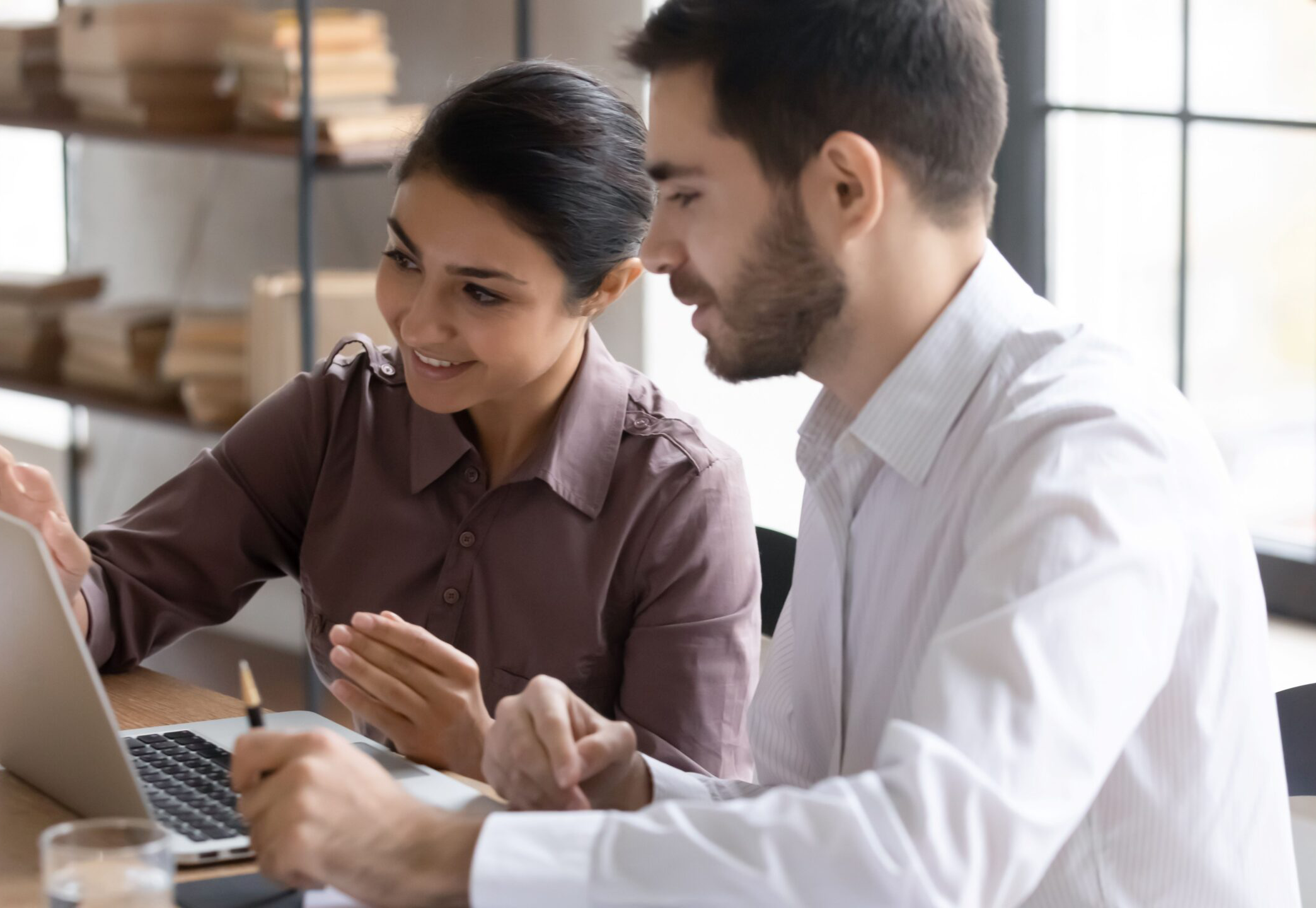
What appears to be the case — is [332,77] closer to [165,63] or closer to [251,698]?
[165,63]

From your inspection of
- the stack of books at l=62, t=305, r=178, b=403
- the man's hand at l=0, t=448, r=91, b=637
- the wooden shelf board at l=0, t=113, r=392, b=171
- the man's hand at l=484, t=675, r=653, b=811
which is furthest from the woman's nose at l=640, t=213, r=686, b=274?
the stack of books at l=62, t=305, r=178, b=403

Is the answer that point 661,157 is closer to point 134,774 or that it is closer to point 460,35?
point 134,774

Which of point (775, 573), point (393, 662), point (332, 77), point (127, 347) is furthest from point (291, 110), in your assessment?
point (393, 662)

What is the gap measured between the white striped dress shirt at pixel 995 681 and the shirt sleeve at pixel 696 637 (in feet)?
0.74

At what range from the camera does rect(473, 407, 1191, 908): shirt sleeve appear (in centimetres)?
84

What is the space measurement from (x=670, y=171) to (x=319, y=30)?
1846mm

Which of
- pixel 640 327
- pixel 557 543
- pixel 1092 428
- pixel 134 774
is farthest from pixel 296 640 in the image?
pixel 1092 428

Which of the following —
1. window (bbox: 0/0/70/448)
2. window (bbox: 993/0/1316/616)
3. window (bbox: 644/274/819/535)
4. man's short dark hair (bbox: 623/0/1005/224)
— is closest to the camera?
man's short dark hair (bbox: 623/0/1005/224)

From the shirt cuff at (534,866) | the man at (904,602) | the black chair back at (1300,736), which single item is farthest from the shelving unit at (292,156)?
the shirt cuff at (534,866)

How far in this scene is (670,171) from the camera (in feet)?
3.68

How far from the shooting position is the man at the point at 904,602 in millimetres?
862

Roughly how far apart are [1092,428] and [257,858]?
55 centimetres

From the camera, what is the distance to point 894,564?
110 centimetres

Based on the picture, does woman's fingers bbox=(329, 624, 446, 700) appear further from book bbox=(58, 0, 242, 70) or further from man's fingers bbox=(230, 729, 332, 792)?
book bbox=(58, 0, 242, 70)
